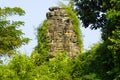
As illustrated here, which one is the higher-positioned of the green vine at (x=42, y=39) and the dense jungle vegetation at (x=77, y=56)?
the green vine at (x=42, y=39)

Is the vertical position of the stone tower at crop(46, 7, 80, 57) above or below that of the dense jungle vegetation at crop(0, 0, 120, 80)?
above

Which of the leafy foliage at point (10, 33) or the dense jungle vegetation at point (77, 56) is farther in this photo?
the leafy foliage at point (10, 33)

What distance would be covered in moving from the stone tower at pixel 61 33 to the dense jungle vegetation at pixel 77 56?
638mm

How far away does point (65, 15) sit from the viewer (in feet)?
148

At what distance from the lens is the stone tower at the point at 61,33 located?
145 ft

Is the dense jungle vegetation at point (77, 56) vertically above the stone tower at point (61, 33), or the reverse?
the stone tower at point (61, 33)

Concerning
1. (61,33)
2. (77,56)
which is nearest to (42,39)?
(61,33)

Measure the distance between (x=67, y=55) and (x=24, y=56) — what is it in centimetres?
1205

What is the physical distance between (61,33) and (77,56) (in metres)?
2.99

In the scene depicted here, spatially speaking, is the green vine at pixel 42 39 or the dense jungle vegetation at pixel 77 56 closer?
the dense jungle vegetation at pixel 77 56

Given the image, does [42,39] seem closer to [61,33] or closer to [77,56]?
[61,33]

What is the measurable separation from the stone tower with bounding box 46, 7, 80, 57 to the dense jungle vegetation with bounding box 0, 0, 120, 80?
0.64m

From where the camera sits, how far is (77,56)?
43906 mm

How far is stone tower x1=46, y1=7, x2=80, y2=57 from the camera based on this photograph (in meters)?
44.3
